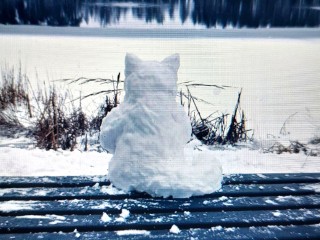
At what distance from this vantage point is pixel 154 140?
189cm

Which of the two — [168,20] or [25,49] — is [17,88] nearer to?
[168,20]

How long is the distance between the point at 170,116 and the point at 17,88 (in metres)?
3.14

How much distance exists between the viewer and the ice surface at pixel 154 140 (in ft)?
6.00

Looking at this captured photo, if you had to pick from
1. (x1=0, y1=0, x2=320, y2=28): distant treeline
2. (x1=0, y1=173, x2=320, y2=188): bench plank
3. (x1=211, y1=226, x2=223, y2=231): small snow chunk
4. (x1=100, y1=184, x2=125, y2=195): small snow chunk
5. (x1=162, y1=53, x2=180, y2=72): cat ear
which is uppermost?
(x1=0, y1=0, x2=320, y2=28): distant treeline

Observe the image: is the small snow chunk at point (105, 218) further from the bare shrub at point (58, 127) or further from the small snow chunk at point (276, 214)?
the bare shrub at point (58, 127)

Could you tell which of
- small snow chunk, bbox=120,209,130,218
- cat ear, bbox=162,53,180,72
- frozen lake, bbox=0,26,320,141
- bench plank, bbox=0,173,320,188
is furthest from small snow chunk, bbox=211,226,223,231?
frozen lake, bbox=0,26,320,141

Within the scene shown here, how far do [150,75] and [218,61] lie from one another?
5.47 m

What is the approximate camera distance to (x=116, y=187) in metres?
1.94

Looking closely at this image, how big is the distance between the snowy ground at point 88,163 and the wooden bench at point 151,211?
0.47 meters

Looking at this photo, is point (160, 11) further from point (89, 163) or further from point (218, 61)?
point (218, 61)

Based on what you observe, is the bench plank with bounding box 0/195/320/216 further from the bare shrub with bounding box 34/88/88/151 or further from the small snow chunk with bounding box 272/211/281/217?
the bare shrub with bounding box 34/88/88/151

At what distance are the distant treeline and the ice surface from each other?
1583 millimetres

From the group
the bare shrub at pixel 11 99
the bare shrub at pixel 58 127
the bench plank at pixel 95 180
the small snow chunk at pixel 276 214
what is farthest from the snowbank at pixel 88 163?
the bare shrub at pixel 11 99

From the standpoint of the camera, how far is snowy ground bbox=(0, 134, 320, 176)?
255 cm
